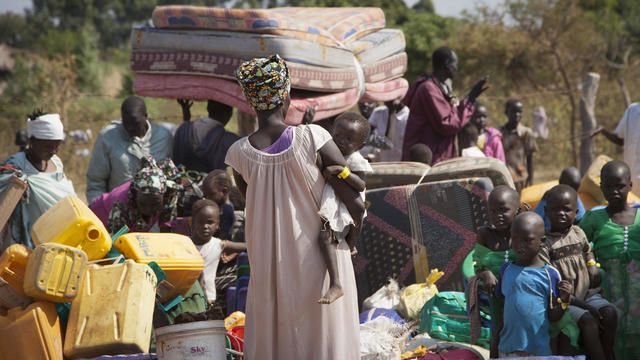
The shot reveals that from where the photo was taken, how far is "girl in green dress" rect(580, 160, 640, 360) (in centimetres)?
489

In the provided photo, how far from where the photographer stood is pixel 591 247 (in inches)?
192

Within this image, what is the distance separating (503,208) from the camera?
4.98m

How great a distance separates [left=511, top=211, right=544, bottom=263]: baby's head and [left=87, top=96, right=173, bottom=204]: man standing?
340 cm

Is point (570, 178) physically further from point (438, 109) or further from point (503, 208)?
point (503, 208)

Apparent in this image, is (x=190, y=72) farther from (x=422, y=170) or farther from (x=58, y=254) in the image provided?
(x=58, y=254)

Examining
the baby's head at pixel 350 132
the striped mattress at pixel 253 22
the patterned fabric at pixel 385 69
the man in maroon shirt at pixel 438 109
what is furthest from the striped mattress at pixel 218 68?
the baby's head at pixel 350 132

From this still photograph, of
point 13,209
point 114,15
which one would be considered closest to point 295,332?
point 13,209

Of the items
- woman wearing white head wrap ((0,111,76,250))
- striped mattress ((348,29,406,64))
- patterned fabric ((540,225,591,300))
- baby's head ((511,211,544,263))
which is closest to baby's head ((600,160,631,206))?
patterned fabric ((540,225,591,300))

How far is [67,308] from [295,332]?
5.15ft

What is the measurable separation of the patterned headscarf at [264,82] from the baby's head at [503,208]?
1.96m

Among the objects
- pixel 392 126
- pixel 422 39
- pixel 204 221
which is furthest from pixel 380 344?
pixel 422 39

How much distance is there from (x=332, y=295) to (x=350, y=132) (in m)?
1.43

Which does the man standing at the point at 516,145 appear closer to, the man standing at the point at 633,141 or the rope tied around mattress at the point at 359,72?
the man standing at the point at 633,141

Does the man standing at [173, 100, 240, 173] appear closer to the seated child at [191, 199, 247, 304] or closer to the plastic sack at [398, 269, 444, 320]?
the seated child at [191, 199, 247, 304]
